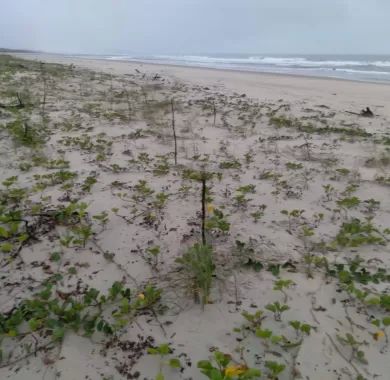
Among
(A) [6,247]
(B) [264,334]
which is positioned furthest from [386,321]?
(A) [6,247]

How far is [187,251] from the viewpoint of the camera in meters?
2.86

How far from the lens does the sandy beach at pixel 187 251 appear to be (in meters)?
2.01

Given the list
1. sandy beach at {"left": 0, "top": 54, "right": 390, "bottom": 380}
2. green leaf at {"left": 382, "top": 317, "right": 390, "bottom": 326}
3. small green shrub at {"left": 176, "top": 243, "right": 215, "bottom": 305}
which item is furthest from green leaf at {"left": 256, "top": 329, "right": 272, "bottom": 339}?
green leaf at {"left": 382, "top": 317, "right": 390, "bottom": 326}

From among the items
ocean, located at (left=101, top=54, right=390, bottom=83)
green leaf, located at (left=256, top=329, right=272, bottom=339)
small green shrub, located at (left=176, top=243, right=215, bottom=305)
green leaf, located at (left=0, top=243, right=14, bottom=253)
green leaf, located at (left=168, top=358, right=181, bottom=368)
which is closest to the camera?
green leaf, located at (left=168, top=358, right=181, bottom=368)

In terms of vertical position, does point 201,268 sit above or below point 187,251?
above

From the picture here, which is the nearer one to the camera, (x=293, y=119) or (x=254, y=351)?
(x=254, y=351)

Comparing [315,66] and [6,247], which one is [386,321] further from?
[315,66]

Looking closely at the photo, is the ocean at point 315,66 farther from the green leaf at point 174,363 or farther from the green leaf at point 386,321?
the green leaf at point 174,363

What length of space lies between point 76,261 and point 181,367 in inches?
53.6

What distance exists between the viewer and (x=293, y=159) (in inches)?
208

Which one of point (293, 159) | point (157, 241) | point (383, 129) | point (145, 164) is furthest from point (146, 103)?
point (157, 241)

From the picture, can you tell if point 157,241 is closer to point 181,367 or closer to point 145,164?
point 181,367

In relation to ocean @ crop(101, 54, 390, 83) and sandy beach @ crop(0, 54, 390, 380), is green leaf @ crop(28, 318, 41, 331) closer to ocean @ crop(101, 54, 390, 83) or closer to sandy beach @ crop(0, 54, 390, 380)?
sandy beach @ crop(0, 54, 390, 380)

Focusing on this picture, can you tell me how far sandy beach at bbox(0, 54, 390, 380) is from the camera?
6.59 ft
